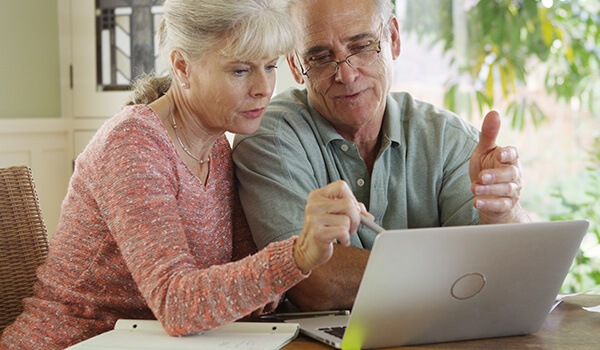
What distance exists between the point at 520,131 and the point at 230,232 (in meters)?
2.08

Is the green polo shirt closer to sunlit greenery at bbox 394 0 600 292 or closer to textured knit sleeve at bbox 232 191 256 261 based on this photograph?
textured knit sleeve at bbox 232 191 256 261

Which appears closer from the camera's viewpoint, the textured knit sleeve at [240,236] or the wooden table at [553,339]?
the wooden table at [553,339]

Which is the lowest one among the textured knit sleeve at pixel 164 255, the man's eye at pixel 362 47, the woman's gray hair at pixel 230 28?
the textured knit sleeve at pixel 164 255

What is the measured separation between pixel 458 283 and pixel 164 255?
1.56ft

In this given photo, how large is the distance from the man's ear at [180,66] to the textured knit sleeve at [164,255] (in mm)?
173

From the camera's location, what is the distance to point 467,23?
3.22m

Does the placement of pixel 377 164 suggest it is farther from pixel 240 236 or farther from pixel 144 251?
pixel 144 251

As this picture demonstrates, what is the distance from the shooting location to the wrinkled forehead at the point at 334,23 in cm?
166

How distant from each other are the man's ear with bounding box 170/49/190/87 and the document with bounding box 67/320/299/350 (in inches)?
19.6

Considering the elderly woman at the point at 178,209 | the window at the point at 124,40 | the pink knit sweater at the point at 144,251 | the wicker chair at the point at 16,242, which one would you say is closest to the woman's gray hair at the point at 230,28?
the elderly woman at the point at 178,209

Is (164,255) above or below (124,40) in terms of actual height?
below

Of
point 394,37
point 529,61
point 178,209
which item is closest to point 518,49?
point 529,61

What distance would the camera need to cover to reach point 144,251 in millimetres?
1134

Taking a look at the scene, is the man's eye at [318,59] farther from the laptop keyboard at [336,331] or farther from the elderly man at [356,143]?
the laptop keyboard at [336,331]
